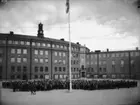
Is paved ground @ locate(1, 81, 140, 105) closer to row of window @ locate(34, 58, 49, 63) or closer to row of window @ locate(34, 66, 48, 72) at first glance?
row of window @ locate(34, 66, 48, 72)

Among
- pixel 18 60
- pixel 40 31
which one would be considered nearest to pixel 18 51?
pixel 18 60

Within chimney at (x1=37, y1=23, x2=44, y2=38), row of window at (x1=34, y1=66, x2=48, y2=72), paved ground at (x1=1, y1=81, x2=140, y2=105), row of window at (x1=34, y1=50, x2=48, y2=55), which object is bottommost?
paved ground at (x1=1, y1=81, x2=140, y2=105)

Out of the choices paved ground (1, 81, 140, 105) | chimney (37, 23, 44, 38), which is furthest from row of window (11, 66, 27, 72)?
paved ground (1, 81, 140, 105)

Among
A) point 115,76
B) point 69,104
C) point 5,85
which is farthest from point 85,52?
point 69,104

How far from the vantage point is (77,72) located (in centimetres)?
6075

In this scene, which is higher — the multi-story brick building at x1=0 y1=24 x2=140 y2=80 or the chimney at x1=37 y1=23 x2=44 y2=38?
the chimney at x1=37 y1=23 x2=44 y2=38

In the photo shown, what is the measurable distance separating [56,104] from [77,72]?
47853 millimetres

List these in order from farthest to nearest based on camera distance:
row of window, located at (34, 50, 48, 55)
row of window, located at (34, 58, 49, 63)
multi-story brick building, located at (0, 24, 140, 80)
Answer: row of window, located at (34, 50, 48, 55) → row of window, located at (34, 58, 49, 63) → multi-story brick building, located at (0, 24, 140, 80)

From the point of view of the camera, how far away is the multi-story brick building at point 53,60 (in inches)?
1781

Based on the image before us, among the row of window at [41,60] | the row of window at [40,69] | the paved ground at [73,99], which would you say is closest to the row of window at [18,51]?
the row of window at [41,60]

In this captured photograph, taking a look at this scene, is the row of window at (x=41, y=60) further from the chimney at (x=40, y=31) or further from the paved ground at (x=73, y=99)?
the paved ground at (x=73, y=99)

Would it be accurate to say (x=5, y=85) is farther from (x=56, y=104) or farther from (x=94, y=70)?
(x=94, y=70)

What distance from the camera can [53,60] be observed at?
53625 millimetres

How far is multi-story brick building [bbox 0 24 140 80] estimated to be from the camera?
45250mm
